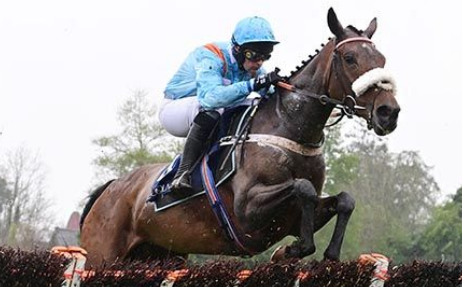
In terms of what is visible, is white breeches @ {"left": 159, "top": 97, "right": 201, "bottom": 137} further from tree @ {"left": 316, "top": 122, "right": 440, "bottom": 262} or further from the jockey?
tree @ {"left": 316, "top": 122, "right": 440, "bottom": 262}

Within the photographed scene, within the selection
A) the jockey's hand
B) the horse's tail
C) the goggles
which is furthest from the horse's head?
the horse's tail

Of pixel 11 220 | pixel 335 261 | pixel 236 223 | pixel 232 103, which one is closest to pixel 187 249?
pixel 236 223

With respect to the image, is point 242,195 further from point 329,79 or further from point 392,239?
point 392,239

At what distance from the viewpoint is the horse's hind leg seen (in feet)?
21.6

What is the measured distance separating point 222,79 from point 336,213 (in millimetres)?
1477

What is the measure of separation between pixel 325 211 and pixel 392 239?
30.8 metres

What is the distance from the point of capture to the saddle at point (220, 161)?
23.7 ft

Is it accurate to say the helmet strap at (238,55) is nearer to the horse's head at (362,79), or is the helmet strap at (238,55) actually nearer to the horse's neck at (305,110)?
the horse's neck at (305,110)

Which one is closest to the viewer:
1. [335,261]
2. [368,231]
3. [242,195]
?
[335,261]

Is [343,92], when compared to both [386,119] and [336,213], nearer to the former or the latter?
[386,119]

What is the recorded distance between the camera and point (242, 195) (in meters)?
6.97

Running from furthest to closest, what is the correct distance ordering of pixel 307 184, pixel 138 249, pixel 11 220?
pixel 11 220
pixel 138 249
pixel 307 184

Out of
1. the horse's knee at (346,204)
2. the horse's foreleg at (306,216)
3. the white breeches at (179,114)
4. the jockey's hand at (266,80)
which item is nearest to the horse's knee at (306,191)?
the horse's foreleg at (306,216)

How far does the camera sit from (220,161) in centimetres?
732
